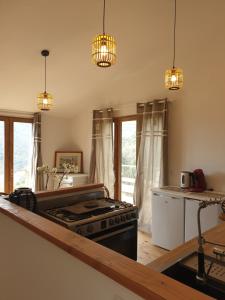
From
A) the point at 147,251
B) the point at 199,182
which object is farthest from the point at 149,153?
the point at 147,251

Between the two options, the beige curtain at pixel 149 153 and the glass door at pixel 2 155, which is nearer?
the beige curtain at pixel 149 153

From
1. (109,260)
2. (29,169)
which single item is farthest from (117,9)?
(29,169)

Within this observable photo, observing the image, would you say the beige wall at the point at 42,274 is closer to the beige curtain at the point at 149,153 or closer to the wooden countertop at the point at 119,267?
the wooden countertop at the point at 119,267

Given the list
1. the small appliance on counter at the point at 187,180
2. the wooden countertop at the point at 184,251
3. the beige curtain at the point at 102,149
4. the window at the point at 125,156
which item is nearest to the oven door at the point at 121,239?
the wooden countertop at the point at 184,251

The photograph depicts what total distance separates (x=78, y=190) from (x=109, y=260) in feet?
4.73

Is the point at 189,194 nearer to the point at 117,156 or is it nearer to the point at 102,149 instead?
the point at 117,156

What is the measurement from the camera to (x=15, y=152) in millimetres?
5074

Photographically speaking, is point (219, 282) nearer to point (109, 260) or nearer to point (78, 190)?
point (109, 260)

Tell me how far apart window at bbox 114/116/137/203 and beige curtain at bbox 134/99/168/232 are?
38 centimetres

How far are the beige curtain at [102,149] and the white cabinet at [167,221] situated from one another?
1386mm

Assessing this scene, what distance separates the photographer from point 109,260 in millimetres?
834

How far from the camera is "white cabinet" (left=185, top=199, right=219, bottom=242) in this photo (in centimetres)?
294

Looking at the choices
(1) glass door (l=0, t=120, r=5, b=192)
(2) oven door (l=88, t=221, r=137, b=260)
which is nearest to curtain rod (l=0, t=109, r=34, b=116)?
(1) glass door (l=0, t=120, r=5, b=192)

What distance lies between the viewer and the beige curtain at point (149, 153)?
3836mm
